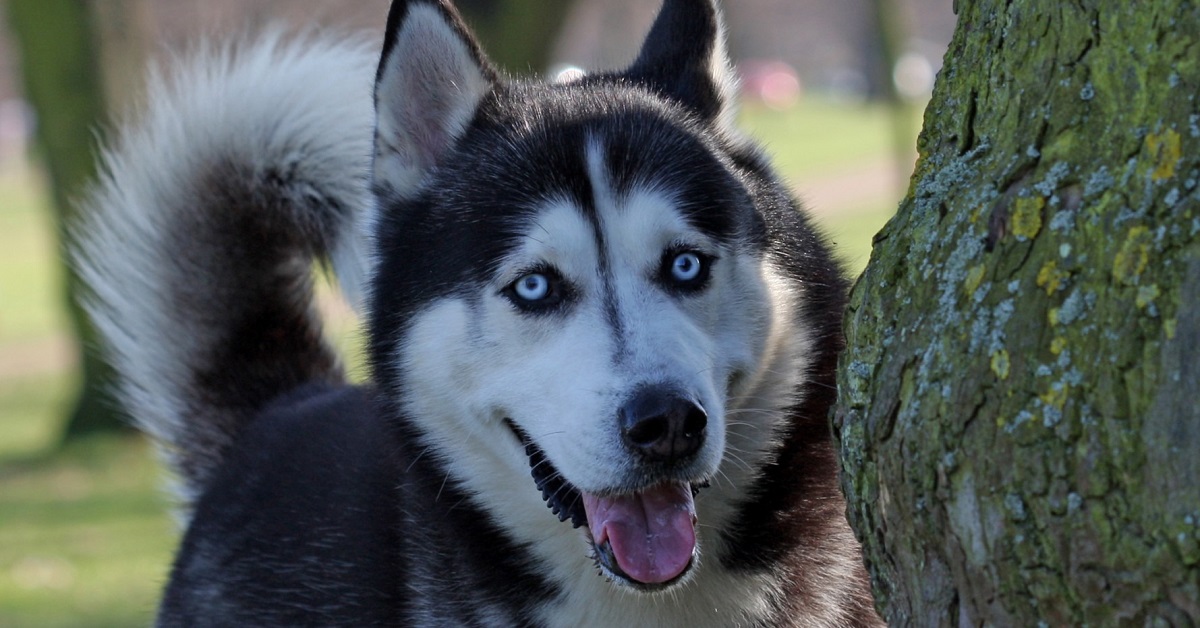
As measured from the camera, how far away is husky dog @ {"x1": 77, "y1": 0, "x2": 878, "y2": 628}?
272 cm

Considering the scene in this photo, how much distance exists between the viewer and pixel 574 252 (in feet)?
9.20

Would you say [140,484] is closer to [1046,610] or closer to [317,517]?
[317,517]

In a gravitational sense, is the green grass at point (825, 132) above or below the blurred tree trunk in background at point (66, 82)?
below

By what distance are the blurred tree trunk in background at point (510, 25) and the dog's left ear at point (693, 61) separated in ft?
17.6

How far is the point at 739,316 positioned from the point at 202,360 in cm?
217

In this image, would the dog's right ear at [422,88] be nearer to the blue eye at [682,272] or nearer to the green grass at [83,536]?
the blue eye at [682,272]

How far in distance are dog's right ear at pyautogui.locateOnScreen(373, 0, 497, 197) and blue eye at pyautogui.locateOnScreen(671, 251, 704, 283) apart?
28.8 inches

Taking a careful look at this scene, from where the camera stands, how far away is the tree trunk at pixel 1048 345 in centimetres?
189


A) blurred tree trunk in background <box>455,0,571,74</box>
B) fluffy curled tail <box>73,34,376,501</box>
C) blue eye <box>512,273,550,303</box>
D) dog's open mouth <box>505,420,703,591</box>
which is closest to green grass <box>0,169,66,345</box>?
blurred tree trunk in background <box>455,0,571,74</box>

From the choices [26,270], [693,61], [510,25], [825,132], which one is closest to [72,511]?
[510,25]

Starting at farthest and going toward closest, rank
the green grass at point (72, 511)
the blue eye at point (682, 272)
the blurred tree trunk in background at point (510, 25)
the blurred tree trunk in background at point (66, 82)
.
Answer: the blurred tree trunk in background at point (66, 82) → the blurred tree trunk in background at point (510, 25) → the green grass at point (72, 511) → the blue eye at point (682, 272)

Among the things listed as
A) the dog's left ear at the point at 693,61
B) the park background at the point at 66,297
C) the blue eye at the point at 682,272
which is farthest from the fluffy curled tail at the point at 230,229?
the blue eye at the point at 682,272

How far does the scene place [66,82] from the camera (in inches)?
426

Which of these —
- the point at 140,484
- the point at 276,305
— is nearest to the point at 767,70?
the point at 140,484
